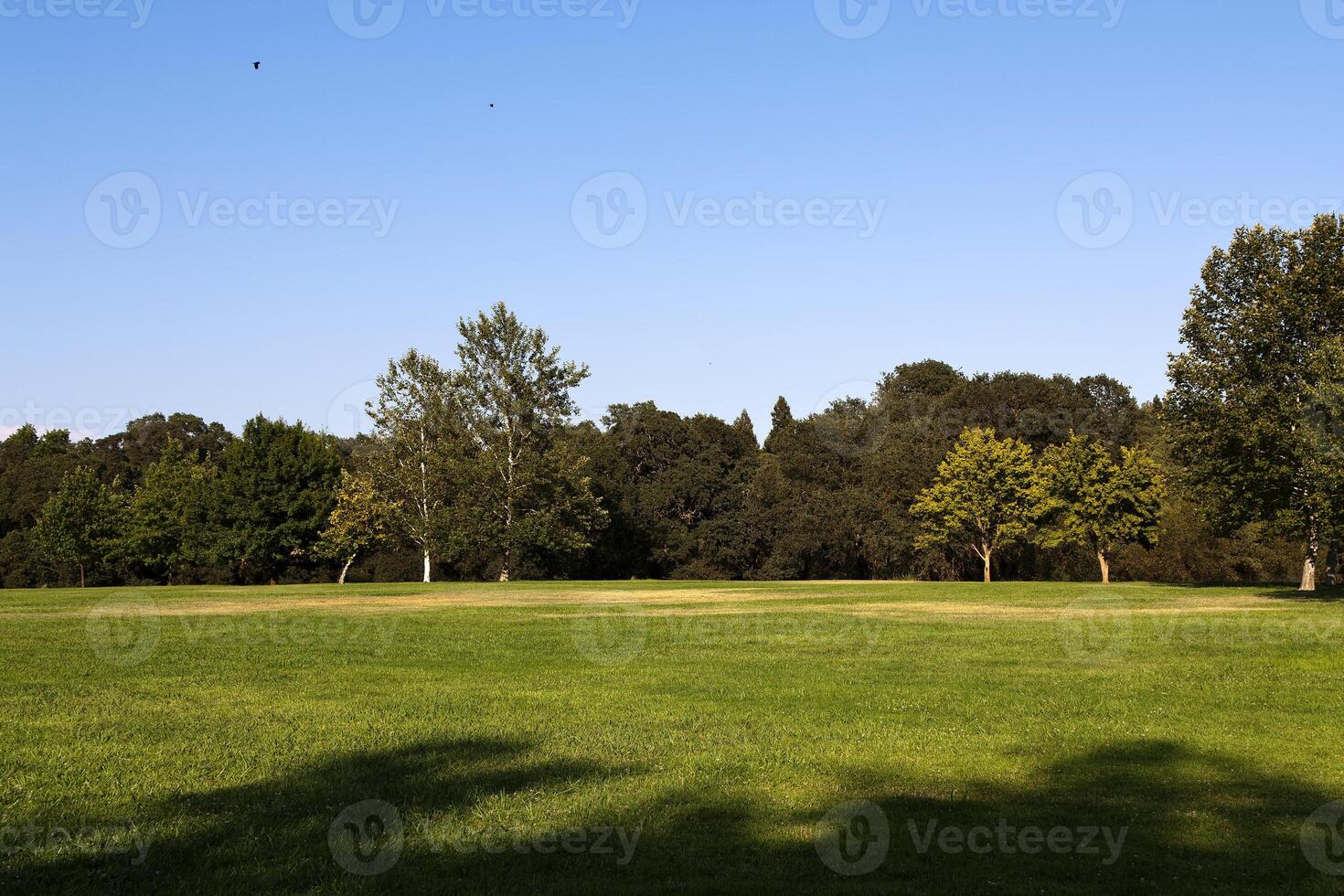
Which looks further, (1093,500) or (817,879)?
(1093,500)

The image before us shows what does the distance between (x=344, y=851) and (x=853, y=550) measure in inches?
3445

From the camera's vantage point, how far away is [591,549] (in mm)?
94438

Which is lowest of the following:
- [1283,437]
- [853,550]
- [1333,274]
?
[853,550]

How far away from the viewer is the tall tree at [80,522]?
83438 millimetres

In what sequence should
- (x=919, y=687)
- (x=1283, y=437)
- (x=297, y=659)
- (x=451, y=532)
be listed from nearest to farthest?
(x=919, y=687), (x=297, y=659), (x=1283, y=437), (x=451, y=532)

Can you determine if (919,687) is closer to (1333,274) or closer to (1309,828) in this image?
(1309,828)

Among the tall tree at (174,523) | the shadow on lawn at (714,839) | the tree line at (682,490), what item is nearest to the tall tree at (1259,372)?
the tree line at (682,490)

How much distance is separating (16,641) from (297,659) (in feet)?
26.4

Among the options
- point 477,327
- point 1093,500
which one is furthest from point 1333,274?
A: point 477,327

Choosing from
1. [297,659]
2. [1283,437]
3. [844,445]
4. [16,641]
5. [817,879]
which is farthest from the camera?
[844,445]

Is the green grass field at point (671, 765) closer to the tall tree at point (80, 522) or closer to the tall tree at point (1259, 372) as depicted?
the tall tree at point (1259, 372)

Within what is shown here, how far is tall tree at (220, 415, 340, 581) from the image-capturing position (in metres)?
82.1

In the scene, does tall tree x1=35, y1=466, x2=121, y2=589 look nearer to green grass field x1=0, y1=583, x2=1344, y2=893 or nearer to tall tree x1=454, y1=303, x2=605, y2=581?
tall tree x1=454, y1=303, x2=605, y2=581

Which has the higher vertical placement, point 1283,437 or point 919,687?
point 1283,437
